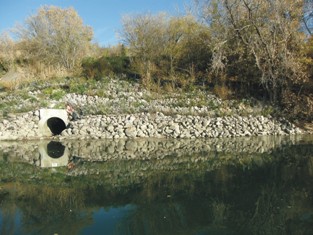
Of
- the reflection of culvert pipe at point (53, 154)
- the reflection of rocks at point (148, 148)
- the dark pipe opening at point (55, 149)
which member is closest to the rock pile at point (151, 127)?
the reflection of rocks at point (148, 148)

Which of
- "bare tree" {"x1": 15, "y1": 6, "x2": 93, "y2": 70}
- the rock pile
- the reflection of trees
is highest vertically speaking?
"bare tree" {"x1": 15, "y1": 6, "x2": 93, "y2": 70}

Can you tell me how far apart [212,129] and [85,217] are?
11724 millimetres

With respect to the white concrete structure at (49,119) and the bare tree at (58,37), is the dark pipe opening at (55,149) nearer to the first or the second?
the white concrete structure at (49,119)

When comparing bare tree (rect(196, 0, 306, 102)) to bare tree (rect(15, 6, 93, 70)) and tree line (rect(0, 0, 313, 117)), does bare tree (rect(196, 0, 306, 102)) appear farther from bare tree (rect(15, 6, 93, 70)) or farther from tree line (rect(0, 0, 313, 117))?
bare tree (rect(15, 6, 93, 70))

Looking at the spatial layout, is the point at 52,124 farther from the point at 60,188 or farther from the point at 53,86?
the point at 60,188

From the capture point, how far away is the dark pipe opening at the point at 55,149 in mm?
13445

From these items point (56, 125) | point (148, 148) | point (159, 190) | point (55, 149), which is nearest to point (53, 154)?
point (55, 149)

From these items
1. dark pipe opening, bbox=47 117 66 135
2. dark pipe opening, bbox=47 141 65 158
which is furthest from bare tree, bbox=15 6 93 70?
dark pipe opening, bbox=47 141 65 158

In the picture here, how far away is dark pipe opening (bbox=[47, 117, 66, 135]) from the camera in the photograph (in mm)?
19094

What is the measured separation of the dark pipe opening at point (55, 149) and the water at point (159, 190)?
0.07 metres

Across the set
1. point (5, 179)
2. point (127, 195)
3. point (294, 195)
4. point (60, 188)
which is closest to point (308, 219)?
point (294, 195)

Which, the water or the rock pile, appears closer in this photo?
the water

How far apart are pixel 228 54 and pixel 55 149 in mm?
11756

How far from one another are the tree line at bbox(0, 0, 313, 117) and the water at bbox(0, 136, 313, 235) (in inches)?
247
